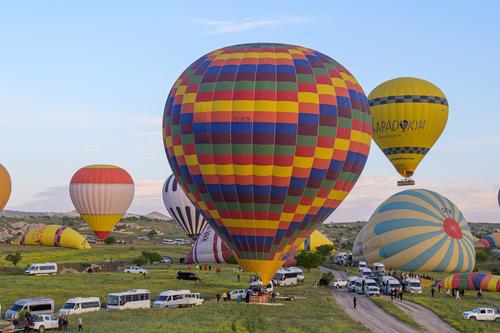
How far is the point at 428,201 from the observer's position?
7788 centimetres

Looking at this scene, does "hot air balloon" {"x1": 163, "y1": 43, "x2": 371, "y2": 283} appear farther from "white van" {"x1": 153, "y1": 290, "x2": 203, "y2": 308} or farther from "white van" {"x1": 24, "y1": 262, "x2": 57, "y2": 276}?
"white van" {"x1": 24, "y1": 262, "x2": 57, "y2": 276}

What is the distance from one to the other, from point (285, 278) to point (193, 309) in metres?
21.0

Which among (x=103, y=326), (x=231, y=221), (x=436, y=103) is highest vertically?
(x=436, y=103)

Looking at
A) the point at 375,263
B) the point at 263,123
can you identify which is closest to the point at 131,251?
the point at 375,263

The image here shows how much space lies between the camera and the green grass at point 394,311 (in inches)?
1800

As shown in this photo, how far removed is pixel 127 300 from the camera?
50.5 m

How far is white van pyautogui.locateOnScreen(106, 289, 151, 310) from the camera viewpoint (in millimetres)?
50281

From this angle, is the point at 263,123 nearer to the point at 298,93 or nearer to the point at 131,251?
the point at 298,93

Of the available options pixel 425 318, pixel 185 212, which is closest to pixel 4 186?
pixel 185 212

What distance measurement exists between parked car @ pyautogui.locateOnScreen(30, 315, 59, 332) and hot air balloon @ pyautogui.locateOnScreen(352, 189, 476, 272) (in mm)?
43519

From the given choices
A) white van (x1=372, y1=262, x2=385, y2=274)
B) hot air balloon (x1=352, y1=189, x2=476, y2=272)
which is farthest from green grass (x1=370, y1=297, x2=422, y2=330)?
hot air balloon (x1=352, y1=189, x2=476, y2=272)

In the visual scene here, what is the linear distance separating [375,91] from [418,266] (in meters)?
24.4

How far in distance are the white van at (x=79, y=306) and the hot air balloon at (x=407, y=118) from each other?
48.5 meters

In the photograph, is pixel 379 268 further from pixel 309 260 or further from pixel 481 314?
pixel 481 314
